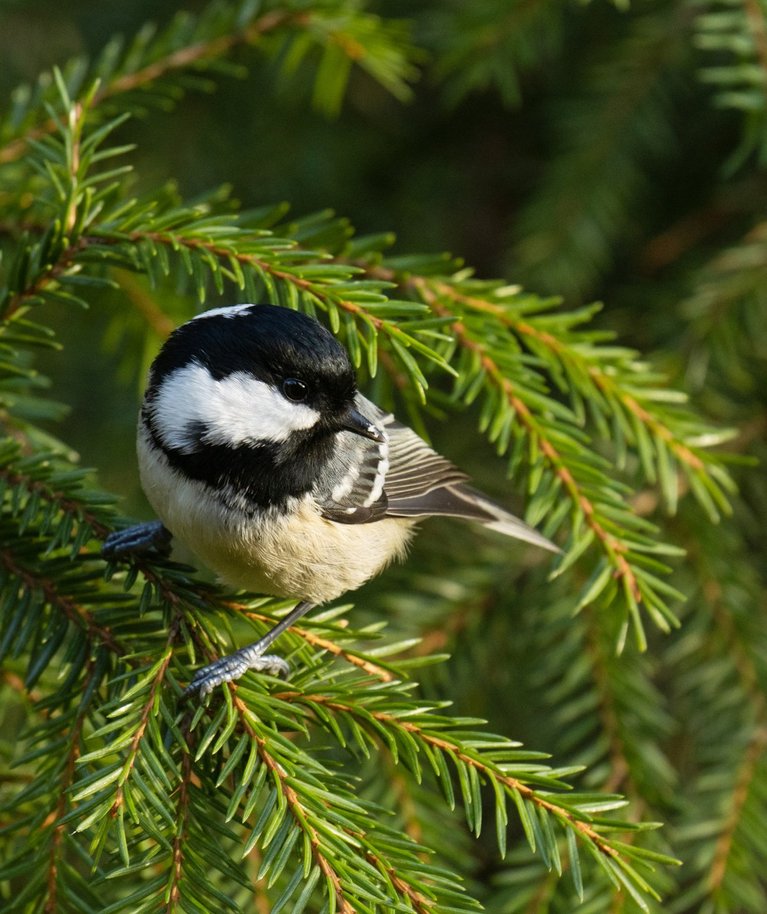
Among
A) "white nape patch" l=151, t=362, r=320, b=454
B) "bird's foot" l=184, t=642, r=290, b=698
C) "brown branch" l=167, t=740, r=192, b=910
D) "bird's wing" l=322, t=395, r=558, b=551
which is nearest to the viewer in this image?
"brown branch" l=167, t=740, r=192, b=910

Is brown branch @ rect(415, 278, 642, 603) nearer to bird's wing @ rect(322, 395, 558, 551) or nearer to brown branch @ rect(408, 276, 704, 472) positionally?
brown branch @ rect(408, 276, 704, 472)

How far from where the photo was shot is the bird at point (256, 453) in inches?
46.3

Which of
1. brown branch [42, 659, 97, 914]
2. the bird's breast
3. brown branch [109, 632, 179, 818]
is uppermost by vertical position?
the bird's breast

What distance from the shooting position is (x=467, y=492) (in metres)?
1.55

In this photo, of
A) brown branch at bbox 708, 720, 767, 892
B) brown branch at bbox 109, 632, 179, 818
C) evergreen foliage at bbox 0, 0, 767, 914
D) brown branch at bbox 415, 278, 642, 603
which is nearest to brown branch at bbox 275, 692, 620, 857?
evergreen foliage at bbox 0, 0, 767, 914

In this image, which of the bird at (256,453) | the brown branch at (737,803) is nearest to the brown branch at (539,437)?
the bird at (256,453)

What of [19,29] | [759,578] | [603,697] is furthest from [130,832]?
[19,29]

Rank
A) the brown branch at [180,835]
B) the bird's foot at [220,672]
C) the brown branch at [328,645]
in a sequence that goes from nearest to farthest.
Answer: the brown branch at [180,835]
the bird's foot at [220,672]
the brown branch at [328,645]

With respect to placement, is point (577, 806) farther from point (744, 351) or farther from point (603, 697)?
point (744, 351)

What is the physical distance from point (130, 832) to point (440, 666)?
0.66 m

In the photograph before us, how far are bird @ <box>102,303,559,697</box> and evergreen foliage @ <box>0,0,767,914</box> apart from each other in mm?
45

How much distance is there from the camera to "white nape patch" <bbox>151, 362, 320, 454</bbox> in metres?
1.20

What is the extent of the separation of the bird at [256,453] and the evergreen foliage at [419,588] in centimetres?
4

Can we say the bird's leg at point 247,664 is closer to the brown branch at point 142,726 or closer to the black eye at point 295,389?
the brown branch at point 142,726
